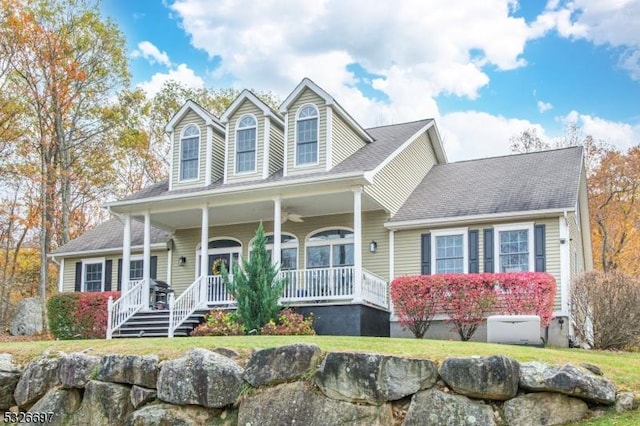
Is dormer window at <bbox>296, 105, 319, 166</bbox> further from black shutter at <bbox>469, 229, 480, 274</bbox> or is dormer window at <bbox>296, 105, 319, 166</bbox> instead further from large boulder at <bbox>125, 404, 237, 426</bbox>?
large boulder at <bbox>125, 404, 237, 426</bbox>

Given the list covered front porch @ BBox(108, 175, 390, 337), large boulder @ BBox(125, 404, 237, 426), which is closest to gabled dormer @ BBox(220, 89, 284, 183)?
covered front porch @ BBox(108, 175, 390, 337)

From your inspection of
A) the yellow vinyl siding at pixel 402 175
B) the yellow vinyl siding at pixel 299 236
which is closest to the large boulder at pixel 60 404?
the yellow vinyl siding at pixel 402 175

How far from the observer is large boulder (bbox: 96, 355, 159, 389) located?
31.5ft

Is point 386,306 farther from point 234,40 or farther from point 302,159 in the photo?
point 234,40

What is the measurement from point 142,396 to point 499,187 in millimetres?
10854

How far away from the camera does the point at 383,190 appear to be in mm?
16922

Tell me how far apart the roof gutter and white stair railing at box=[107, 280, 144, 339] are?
6.20m

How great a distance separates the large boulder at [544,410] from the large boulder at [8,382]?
7.19 metres

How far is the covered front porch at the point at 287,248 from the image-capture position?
15.8 m

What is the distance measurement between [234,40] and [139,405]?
13905mm

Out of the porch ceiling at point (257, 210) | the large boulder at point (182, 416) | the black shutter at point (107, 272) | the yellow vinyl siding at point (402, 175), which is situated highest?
the yellow vinyl siding at point (402, 175)

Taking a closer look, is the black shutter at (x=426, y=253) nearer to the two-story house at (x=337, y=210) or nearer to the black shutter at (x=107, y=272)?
the two-story house at (x=337, y=210)

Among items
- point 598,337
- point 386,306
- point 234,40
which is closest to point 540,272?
point 598,337

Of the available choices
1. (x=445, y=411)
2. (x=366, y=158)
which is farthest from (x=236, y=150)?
(x=445, y=411)
